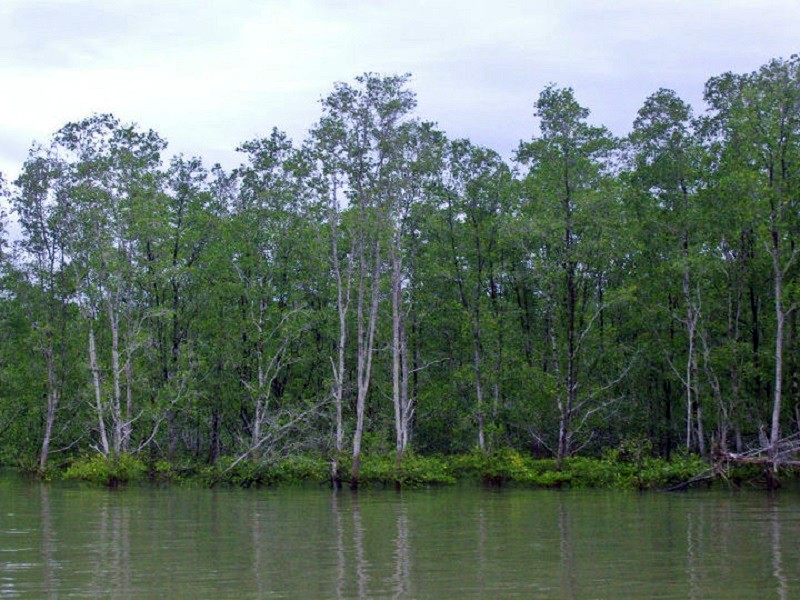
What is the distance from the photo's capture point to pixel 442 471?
1577 inches

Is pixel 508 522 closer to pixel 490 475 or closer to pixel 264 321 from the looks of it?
pixel 490 475

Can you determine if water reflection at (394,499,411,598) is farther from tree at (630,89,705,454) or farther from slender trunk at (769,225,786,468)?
tree at (630,89,705,454)

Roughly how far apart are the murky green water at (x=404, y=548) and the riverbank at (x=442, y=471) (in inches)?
186

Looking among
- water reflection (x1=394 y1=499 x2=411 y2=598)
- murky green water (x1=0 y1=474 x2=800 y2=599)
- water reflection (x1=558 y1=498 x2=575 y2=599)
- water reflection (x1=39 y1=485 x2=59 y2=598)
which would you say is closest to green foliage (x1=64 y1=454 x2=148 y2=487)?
murky green water (x1=0 y1=474 x2=800 y2=599)

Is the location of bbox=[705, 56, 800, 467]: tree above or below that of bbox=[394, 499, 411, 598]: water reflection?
above

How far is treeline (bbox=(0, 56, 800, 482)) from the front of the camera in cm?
3794

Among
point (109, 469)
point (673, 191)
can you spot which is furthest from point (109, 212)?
point (673, 191)

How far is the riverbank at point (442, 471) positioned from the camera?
34.2 meters

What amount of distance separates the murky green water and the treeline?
32.9ft

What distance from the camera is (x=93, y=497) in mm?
31250

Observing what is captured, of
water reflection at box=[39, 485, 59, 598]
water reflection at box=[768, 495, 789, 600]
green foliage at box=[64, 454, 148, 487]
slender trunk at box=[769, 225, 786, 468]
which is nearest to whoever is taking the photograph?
water reflection at box=[768, 495, 789, 600]

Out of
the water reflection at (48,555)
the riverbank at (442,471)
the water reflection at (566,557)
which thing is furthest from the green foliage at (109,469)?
the water reflection at (566,557)

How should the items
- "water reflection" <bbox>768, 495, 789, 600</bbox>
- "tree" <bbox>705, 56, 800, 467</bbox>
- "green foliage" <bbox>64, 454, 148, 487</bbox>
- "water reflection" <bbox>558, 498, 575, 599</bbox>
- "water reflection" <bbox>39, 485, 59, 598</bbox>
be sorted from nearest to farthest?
"water reflection" <bbox>768, 495, 789, 600</bbox> < "water reflection" <bbox>558, 498, 575, 599</bbox> < "water reflection" <bbox>39, 485, 59, 598</bbox> < "tree" <bbox>705, 56, 800, 467</bbox> < "green foliage" <bbox>64, 454, 148, 487</bbox>

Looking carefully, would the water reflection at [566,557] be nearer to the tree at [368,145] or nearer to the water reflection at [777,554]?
the water reflection at [777,554]
